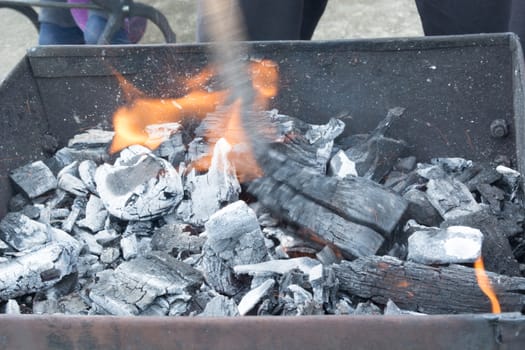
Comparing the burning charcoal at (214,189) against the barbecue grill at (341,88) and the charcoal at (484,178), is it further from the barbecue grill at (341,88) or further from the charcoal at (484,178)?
the charcoal at (484,178)

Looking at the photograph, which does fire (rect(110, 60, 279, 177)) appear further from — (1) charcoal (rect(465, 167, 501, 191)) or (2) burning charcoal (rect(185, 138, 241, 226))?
(1) charcoal (rect(465, 167, 501, 191))

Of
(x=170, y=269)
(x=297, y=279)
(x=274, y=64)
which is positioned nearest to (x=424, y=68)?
(x=274, y=64)

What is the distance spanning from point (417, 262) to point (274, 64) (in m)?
0.73

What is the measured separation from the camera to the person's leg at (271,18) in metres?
2.24

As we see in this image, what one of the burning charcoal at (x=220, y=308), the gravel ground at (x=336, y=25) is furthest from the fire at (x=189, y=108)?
the gravel ground at (x=336, y=25)

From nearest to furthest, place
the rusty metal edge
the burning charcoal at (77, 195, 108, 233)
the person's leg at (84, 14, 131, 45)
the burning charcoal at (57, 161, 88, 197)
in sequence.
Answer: the rusty metal edge, the burning charcoal at (77, 195, 108, 233), the burning charcoal at (57, 161, 88, 197), the person's leg at (84, 14, 131, 45)

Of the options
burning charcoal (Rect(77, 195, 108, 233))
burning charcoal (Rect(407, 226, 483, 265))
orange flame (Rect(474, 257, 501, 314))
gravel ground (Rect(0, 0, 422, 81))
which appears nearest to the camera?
orange flame (Rect(474, 257, 501, 314))

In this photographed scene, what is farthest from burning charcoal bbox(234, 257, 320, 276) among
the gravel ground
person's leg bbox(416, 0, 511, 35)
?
the gravel ground

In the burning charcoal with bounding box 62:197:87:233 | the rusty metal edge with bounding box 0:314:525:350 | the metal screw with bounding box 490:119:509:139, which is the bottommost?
the burning charcoal with bounding box 62:197:87:233

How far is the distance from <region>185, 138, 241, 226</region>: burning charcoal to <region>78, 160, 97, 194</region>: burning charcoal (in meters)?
0.29

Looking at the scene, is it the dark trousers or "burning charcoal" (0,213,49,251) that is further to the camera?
the dark trousers

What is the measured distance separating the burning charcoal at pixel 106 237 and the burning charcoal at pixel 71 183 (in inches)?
6.8

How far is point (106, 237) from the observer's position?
171 centimetres

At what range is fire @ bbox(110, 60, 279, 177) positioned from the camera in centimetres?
189
